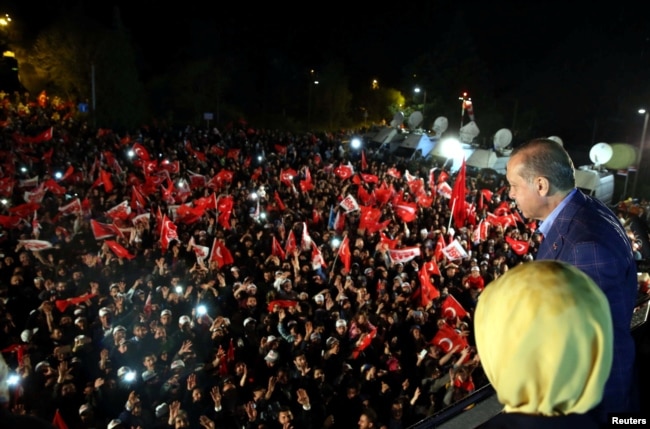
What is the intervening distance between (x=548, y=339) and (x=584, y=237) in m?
0.91

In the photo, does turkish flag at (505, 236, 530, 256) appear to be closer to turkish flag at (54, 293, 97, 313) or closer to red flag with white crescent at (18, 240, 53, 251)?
turkish flag at (54, 293, 97, 313)

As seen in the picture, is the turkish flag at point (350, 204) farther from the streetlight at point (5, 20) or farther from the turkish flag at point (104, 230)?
the streetlight at point (5, 20)

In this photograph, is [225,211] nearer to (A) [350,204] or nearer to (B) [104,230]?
(B) [104,230]

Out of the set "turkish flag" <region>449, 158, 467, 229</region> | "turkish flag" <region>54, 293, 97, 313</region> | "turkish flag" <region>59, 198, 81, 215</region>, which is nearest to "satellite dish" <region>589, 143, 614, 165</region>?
"turkish flag" <region>449, 158, 467, 229</region>

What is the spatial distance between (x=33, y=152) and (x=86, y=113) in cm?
1497

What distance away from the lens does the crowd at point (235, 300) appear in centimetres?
566

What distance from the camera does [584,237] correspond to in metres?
1.94

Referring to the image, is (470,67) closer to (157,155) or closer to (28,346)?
(157,155)

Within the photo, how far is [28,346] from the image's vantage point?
6.13m

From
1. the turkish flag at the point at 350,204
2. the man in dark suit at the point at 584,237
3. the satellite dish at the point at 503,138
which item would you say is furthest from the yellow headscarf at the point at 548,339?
the satellite dish at the point at 503,138

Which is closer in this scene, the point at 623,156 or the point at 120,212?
the point at 120,212

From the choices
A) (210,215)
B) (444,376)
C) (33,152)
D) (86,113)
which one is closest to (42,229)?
(210,215)

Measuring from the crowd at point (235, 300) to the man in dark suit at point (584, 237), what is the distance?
3.53 meters

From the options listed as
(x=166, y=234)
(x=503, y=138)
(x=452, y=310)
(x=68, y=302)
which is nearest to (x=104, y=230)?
(x=166, y=234)
